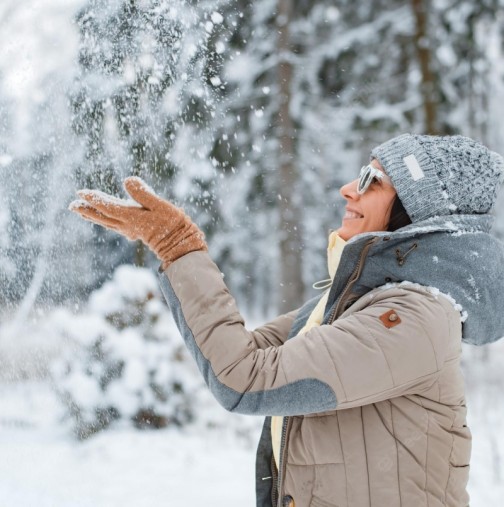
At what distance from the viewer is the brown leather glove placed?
5.14ft

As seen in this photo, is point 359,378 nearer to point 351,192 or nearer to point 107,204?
point 351,192

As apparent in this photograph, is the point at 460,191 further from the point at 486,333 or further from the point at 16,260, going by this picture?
the point at 16,260

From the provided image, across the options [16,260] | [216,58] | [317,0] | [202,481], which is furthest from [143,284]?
[317,0]

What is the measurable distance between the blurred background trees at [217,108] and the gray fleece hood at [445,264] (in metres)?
1.69

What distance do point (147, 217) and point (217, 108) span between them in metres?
2.45

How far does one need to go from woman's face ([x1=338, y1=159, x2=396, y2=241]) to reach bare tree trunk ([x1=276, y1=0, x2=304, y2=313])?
5.27 metres

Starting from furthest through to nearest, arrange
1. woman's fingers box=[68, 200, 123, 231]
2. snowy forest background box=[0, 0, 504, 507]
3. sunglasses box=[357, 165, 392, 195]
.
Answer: snowy forest background box=[0, 0, 504, 507]
sunglasses box=[357, 165, 392, 195]
woman's fingers box=[68, 200, 123, 231]

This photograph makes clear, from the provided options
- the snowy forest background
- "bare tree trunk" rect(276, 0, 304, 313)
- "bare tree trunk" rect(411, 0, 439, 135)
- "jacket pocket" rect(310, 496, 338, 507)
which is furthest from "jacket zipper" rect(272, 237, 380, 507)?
"bare tree trunk" rect(411, 0, 439, 135)

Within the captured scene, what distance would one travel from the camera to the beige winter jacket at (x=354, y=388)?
1.37 meters

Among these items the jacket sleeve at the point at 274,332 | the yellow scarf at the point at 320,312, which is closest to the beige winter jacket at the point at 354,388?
the yellow scarf at the point at 320,312

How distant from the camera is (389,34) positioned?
8492 mm

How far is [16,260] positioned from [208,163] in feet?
7.35

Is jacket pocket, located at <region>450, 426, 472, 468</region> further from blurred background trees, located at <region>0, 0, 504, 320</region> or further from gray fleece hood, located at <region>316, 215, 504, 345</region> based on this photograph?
blurred background trees, located at <region>0, 0, 504, 320</region>

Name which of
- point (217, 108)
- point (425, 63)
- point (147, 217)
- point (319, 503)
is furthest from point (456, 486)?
point (425, 63)
